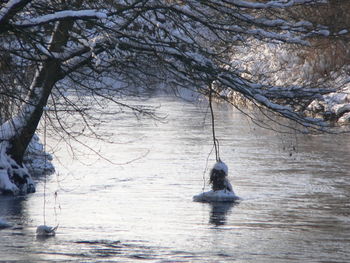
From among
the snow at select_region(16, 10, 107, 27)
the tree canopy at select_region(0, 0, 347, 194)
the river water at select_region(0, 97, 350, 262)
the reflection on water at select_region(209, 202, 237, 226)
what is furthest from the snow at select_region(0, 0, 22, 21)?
the reflection on water at select_region(209, 202, 237, 226)

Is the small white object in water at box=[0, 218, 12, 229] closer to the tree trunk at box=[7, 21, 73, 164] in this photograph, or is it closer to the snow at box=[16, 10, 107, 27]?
the tree trunk at box=[7, 21, 73, 164]

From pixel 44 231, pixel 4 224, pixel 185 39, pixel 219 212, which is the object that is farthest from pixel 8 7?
pixel 219 212

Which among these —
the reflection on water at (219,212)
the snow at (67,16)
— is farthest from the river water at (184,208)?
the snow at (67,16)

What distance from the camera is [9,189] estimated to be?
17312 millimetres

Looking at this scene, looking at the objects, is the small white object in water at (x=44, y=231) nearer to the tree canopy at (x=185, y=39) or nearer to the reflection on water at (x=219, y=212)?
the tree canopy at (x=185, y=39)

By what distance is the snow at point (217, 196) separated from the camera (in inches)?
658

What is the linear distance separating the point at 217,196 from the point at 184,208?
1225 mm

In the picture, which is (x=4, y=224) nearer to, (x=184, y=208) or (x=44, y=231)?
(x=44, y=231)

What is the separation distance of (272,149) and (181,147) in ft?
9.39

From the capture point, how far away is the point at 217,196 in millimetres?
16766

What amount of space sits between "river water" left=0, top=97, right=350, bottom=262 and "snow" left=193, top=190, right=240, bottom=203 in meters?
0.25

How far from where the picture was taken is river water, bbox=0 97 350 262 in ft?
36.5

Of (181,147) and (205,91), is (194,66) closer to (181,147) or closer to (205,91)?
(205,91)

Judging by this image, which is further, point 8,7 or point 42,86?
point 42,86
